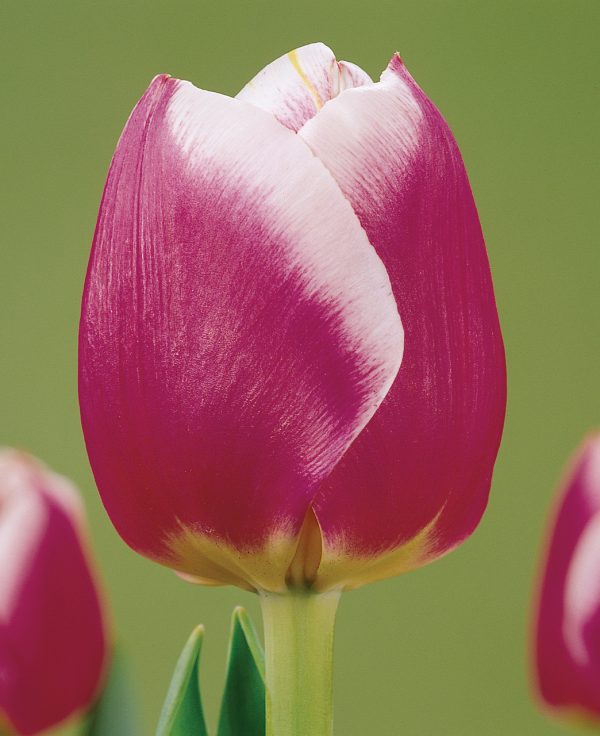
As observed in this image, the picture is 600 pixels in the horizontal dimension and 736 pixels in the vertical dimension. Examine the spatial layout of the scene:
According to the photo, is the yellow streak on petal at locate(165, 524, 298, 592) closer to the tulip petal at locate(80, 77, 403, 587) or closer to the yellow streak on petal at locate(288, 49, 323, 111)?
the tulip petal at locate(80, 77, 403, 587)

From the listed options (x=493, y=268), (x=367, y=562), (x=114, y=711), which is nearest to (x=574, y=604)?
(x=367, y=562)

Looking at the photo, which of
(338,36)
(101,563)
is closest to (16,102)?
(338,36)

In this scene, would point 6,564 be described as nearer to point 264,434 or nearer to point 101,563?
point 264,434

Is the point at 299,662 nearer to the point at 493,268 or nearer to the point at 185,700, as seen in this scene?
the point at 185,700

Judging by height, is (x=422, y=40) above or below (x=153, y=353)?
above

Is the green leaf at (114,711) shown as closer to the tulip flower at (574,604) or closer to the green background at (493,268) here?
the tulip flower at (574,604)

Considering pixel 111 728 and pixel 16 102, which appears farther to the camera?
pixel 16 102

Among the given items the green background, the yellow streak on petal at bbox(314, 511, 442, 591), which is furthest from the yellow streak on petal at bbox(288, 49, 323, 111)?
the green background
